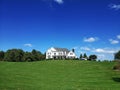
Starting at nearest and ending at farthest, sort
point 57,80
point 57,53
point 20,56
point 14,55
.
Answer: point 57,80 < point 14,55 < point 20,56 < point 57,53

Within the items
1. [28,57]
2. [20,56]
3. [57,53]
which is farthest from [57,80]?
[57,53]

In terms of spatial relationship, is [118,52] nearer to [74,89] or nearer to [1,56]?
[1,56]

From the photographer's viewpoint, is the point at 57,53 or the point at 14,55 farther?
the point at 57,53

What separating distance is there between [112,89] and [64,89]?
16.3 feet

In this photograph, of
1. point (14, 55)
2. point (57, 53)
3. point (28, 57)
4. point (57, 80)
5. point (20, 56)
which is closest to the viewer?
point (57, 80)

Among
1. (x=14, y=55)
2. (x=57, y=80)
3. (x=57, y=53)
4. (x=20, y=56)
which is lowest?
(x=57, y=80)

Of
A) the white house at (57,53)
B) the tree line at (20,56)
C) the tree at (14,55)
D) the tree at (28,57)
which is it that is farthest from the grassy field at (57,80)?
the white house at (57,53)

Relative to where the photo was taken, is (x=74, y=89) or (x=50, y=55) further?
(x=50, y=55)

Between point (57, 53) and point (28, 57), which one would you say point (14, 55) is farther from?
point (57, 53)

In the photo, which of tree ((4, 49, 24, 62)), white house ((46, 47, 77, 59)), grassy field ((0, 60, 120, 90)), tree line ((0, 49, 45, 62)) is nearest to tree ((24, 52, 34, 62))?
tree line ((0, 49, 45, 62))

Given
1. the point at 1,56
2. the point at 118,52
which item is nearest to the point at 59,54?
the point at 1,56

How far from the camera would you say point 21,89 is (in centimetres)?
2081

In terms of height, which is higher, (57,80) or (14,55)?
(14,55)

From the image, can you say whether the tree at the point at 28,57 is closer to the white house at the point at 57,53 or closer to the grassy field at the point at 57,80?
the white house at the point at 57,53
